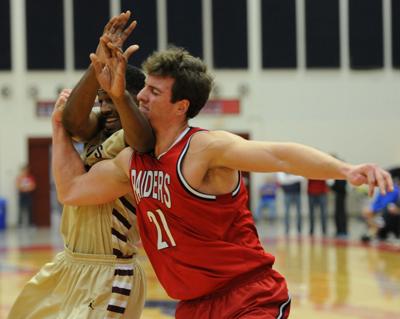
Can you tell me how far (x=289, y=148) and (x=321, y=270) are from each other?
26.8ft

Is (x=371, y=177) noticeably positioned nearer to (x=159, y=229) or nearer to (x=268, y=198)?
(x=159, y=229)

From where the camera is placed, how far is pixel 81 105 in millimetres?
3750

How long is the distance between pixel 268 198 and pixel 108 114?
17833mm

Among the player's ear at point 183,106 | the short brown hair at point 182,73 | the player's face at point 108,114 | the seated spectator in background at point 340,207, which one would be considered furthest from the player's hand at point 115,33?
the seated spectator in background at point 340,207

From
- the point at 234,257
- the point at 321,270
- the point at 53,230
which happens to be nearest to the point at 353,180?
the point at 234,257

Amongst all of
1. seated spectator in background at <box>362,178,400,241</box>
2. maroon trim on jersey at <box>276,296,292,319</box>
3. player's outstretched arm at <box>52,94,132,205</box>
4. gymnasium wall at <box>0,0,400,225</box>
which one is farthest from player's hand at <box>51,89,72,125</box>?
gymnasium wall at <box>0,0,400,225</box>

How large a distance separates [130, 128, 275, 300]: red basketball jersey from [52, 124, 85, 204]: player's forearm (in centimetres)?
55

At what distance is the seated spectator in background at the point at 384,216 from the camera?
14086 millimetres

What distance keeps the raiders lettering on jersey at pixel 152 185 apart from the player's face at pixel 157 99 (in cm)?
27

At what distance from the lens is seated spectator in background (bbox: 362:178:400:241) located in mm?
14086

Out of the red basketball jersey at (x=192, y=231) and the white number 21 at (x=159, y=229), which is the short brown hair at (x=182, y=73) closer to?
the red basketball jersey at (x=192, y=231)

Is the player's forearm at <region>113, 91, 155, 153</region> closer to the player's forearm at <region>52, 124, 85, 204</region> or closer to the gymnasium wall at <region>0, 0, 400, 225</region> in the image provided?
the player's forearm at <region>52, 124, 85, 204</region>

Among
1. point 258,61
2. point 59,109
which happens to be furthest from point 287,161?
point 258,61

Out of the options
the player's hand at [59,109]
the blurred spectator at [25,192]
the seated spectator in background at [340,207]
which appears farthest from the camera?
the blurred spectator at [25,192]
